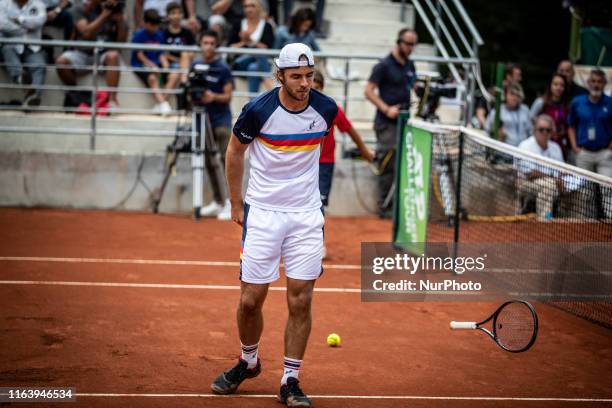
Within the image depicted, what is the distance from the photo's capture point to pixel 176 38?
643 inches

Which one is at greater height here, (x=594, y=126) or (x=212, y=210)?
(x=594, y=126)

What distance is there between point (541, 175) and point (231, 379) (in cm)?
735

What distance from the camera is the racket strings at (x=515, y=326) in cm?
797

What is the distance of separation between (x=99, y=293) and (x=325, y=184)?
2689mm

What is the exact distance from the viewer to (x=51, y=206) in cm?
1562

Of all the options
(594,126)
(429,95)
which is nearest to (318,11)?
(429,95)

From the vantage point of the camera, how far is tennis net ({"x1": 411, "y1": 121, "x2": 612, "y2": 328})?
1031 cm

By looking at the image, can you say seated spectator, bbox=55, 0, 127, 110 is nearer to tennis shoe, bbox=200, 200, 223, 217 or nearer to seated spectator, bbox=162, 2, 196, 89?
seated spectator, bbox=162, 2, 196, 89

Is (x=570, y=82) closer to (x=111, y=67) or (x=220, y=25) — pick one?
(x=220, y=25)

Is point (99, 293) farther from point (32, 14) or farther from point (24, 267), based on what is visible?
point (32, 14)

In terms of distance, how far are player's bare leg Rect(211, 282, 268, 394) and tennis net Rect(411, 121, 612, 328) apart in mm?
3436

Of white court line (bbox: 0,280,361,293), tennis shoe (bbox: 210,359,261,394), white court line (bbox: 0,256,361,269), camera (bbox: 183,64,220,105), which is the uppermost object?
camera (bbox: 183,64,220,105)

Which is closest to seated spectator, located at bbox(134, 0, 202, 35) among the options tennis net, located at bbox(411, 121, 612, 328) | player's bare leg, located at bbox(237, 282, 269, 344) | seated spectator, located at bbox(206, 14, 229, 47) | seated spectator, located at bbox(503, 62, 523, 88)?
seated spectator, located at bbox(206, 14, 229, 47)

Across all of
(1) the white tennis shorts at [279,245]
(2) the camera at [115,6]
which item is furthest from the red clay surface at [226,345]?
(2) the camera at [115,6]
